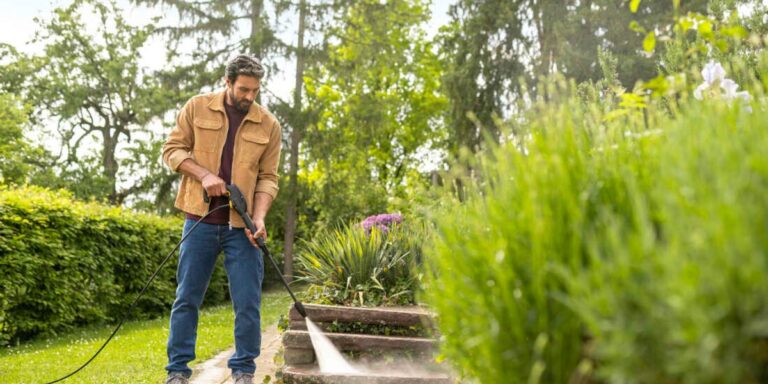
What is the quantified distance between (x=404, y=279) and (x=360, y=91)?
15677mm

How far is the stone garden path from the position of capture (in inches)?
192

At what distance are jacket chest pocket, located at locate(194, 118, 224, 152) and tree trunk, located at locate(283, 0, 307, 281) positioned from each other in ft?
44.3

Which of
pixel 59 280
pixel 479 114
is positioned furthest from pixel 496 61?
pixel 59 280

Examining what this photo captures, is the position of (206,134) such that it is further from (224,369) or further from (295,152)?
(295,152)

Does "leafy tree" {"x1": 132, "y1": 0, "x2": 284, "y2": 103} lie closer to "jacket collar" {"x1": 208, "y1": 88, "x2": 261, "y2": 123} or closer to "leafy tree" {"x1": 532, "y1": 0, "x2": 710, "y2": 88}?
"leafy tree" {"x1": 532, "y1": 0, "x2": 710, "y2": 88}

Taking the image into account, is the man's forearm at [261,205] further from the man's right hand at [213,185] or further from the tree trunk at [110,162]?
the tree trunk at [110,162]

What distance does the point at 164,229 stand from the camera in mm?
11922

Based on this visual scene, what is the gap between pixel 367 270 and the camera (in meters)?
5.50

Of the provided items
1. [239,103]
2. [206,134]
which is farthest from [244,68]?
[206,134]

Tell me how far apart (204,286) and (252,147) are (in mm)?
821

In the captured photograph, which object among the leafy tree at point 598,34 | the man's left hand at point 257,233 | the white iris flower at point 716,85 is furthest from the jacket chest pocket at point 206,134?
the leafy tree at point 598,34

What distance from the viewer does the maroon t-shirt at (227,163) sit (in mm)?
3961

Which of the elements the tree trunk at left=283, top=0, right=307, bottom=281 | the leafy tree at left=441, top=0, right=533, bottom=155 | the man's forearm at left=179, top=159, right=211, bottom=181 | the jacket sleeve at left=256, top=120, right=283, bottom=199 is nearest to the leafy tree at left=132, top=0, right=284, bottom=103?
the tree trunk at left=283, top=0, right=307, bottom=281

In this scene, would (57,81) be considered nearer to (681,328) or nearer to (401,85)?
(401,85)
